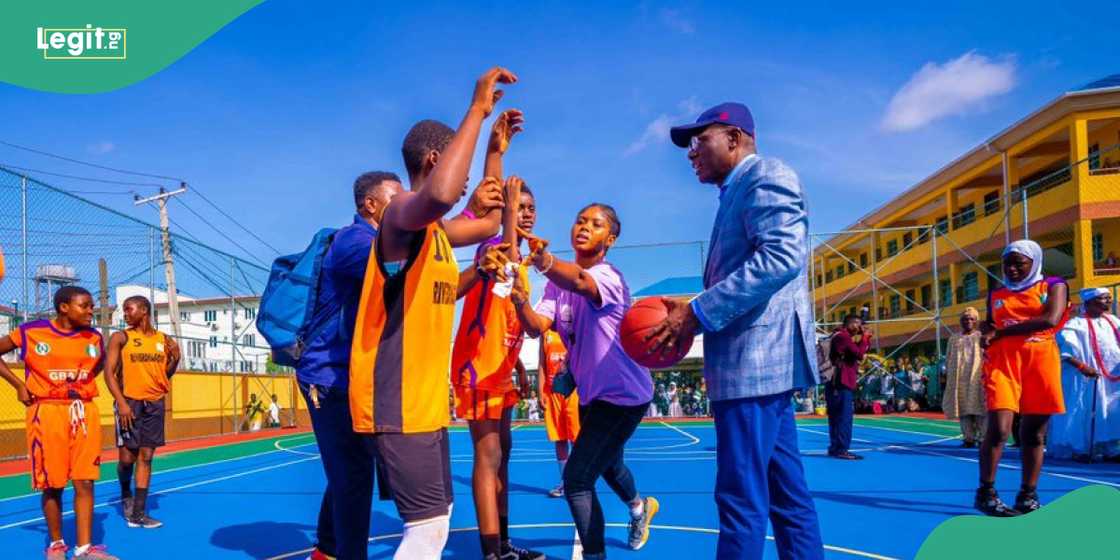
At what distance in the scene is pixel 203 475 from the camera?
10.1 m

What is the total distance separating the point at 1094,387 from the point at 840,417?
124 inches

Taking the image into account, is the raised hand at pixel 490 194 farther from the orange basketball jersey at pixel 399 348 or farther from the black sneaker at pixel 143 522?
the black sneaker at pixel 143 522

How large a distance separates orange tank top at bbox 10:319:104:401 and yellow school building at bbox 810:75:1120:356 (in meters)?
16.4

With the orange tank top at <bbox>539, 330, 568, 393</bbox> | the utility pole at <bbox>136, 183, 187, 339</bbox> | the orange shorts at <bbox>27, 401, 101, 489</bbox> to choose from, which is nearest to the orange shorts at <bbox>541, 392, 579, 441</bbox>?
the orange tank top at <bbox>539, 330, 568, 393</bbox>

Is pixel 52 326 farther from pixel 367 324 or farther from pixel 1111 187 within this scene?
pixel 1111 187

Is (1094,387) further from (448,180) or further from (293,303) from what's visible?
(448,180)

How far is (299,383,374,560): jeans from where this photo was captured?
3.14 m

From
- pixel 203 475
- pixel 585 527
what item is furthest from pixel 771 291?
pixel 203 475

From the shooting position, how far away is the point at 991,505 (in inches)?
219

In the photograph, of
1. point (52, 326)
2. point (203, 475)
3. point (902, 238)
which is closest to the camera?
point (52, 326)

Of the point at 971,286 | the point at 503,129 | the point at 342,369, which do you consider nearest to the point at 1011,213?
the point at 971,286

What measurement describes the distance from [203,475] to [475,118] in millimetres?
9433

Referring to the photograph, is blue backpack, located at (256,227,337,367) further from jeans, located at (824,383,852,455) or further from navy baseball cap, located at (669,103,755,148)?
jeans, located at (824,383,852,455)

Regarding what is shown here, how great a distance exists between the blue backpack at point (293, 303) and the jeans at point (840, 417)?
313 inches
